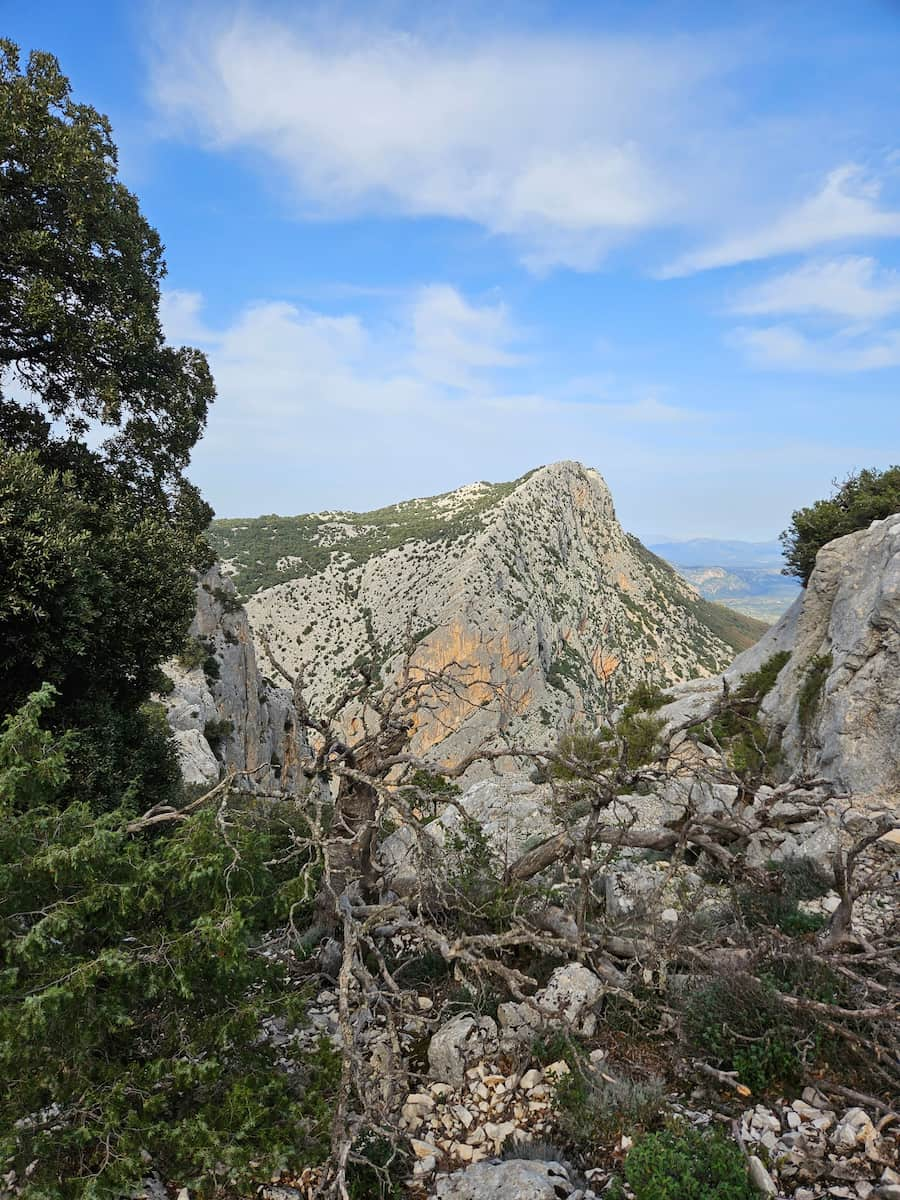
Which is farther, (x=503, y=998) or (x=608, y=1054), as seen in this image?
(x=503, y=998)

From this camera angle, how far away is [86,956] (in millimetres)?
4008

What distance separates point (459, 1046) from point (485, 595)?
6037cm

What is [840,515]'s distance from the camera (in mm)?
26047

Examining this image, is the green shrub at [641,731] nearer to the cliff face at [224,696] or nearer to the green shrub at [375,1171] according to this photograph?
the cliff face at [224,696]

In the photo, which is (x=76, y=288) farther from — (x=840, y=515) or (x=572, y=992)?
(x=840, y=515)

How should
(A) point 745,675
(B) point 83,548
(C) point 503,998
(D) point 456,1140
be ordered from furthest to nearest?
(A) point 745,675 < (B) point 83,548 < (C) point 503,998 < (D) point 456,1140

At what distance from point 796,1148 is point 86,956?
5.12 m

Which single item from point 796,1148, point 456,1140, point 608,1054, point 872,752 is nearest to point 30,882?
point 456,1140

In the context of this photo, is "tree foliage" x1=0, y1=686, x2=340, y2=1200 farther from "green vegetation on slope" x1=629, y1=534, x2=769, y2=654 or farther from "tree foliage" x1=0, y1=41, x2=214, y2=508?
"green vegetation on slope" x1=629, y1=534, x2=769, y2=654

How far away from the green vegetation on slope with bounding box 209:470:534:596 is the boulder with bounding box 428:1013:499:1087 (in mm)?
67853

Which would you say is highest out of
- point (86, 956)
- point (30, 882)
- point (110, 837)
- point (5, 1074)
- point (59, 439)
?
point (59, 439)

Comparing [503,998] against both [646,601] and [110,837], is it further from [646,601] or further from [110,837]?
[646,601]

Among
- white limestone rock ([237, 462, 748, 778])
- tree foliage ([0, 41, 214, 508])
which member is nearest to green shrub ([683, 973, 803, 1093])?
tree foliage ([0, 41, 214, 508])

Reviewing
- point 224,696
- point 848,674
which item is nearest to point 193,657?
point 224,696
